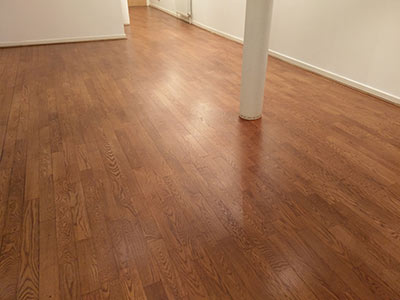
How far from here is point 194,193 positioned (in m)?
1.99

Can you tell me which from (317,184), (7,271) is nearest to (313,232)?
(317,184)

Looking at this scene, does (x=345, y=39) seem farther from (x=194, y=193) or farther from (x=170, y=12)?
(x=170, y=12)

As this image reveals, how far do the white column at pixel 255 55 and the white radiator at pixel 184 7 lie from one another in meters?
5.39

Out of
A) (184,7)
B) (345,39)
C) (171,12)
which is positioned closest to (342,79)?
(345,39)

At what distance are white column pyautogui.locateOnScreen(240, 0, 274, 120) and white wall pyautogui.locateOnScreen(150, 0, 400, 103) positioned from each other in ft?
5.01

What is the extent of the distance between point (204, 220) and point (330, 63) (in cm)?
313

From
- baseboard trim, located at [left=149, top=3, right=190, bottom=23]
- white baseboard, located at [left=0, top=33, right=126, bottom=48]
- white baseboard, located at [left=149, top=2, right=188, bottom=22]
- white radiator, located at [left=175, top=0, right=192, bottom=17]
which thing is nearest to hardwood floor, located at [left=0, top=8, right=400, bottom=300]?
white baseboard, located at [left=0, top=33, right=126, bottom=48]

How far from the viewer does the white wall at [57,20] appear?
5.13 meters

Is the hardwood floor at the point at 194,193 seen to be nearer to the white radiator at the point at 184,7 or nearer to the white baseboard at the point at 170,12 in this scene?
the white radiator at the point at 184,7

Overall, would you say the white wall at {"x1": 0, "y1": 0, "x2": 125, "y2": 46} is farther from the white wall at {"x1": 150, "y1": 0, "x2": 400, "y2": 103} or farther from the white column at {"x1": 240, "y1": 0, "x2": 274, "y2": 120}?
the white column at {"x1": 240, "y1": 0, "x2": 274, "y2": 120}

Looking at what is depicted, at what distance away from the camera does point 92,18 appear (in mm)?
5652

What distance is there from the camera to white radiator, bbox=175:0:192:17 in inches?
289

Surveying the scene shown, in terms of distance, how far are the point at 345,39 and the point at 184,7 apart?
5015mm

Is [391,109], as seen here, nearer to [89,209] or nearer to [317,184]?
[317,184]
